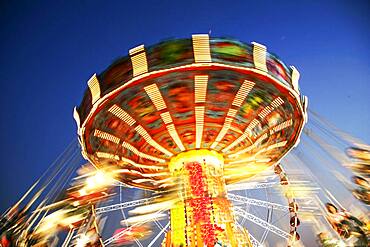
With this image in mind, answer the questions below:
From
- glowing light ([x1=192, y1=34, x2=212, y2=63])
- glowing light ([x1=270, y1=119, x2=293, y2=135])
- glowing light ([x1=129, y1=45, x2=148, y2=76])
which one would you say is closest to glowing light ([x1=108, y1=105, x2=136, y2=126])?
glowing light ([x1=129, y1=45, x2=148, y2=76])

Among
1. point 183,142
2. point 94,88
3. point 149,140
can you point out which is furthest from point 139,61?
point 183,142

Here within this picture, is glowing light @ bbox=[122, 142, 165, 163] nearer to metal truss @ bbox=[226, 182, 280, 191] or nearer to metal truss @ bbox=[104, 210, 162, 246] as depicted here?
metal truss @ bbox=[104, 210, 162, 246]

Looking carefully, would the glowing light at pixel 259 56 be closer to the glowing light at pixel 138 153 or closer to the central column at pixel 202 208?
the central column at pixel 202 208

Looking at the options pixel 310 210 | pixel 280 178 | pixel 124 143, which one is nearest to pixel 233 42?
pixel 124 143

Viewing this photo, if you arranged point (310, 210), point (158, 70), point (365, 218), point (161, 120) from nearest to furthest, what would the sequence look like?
point (158, 70)
point (161, 120)
point (365, 218)
point (310, 210)

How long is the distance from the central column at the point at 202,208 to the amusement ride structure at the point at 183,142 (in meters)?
0.02

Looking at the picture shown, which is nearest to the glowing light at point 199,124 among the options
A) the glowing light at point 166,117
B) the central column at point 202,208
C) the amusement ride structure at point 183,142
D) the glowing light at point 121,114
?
the amusement ride structure at point 183,142

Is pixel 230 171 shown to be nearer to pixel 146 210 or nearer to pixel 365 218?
pixel 146 210

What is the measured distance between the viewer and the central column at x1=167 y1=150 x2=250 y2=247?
7.05m

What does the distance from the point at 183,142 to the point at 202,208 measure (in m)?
1.66

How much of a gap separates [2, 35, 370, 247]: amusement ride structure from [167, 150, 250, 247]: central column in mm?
23

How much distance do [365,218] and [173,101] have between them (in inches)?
262

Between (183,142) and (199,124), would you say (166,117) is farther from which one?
(183,142)

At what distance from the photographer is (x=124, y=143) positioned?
8008 mm
